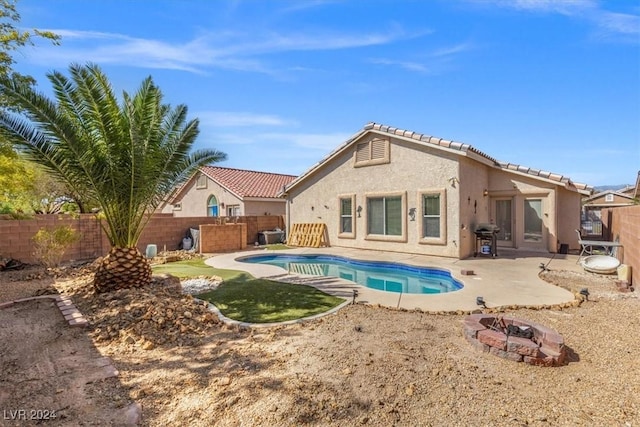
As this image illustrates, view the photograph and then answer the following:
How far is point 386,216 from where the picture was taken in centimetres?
1689

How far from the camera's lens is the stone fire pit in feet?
15.5

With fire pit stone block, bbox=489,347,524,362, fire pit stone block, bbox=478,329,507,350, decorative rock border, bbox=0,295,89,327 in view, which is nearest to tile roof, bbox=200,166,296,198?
decorative rock border, bbox=0,295,89,327

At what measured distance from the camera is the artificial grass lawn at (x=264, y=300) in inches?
279

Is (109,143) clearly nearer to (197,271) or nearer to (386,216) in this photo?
(197,271)

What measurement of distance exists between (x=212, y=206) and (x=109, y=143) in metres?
19.4

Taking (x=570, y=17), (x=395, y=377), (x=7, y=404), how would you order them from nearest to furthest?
(x=7, y=404)
(x=395, y=377)
(x=570, y=17)

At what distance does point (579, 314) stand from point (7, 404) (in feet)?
33.1

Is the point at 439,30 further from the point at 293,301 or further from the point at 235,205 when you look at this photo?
the point at 235,205

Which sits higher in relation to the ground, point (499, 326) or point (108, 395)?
point (499, 326)

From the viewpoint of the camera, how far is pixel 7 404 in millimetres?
4062

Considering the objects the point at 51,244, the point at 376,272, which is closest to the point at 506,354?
the point at 376,272

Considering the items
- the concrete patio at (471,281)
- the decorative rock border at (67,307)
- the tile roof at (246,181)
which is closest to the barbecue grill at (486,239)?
Answer: the concrete patio at (471,281)

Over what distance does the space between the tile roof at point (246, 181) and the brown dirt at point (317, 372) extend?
1772 centimetres

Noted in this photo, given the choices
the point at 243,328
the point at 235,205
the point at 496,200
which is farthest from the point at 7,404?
the point at 235,205
